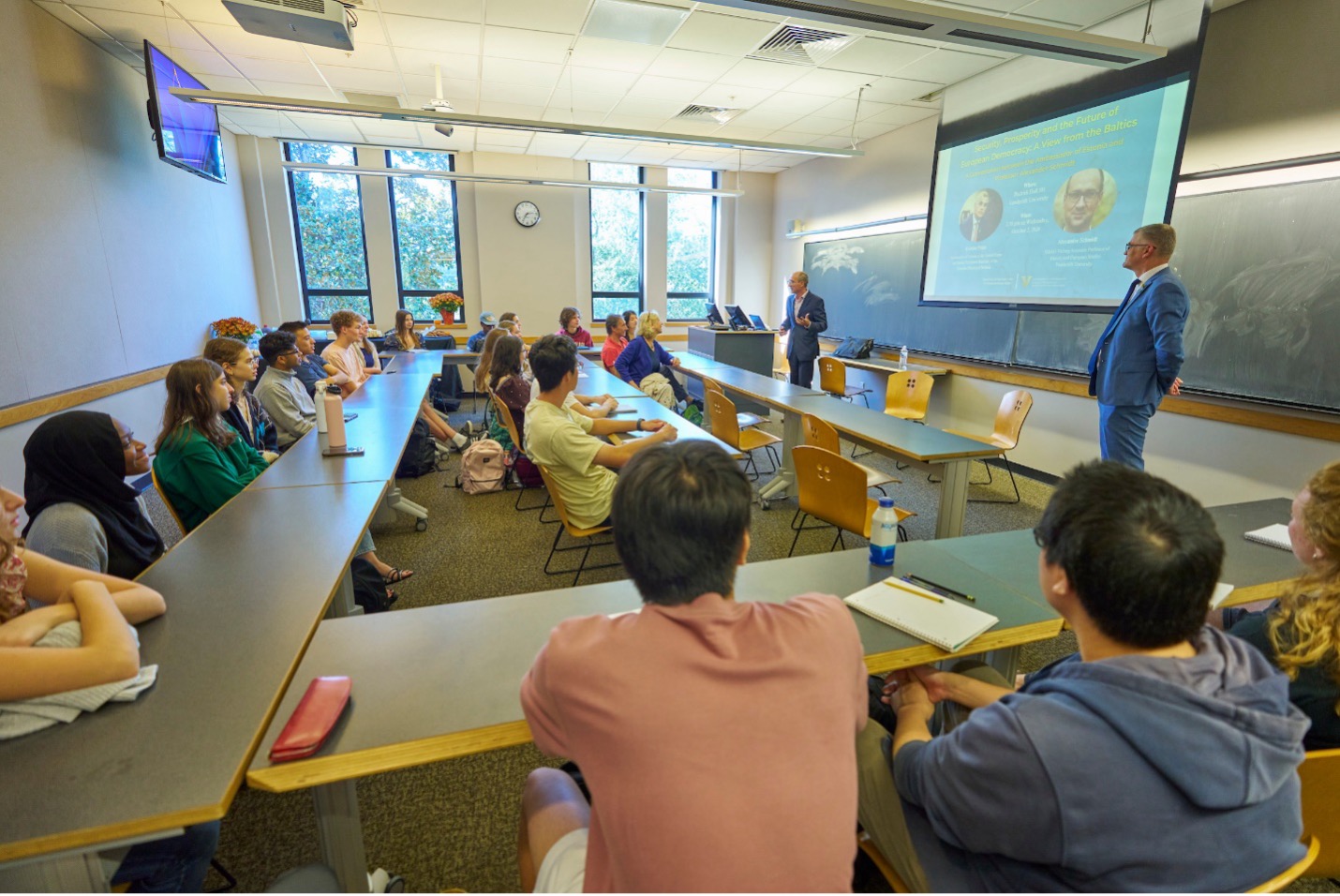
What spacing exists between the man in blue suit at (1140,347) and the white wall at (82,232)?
6.21 m

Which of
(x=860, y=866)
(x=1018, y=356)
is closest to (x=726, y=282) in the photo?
(x=1018, y=356)

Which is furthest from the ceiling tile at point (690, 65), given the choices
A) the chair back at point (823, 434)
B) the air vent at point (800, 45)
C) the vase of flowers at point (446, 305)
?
the vase of flowers at point (446, 305)

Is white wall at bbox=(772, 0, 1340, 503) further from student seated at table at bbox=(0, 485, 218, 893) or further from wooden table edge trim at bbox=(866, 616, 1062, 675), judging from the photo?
student seated at table at bbox=(0, 485, 218, 893)

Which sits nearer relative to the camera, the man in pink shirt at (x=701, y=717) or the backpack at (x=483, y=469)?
the man in pink shirt at (x=701, y=717)

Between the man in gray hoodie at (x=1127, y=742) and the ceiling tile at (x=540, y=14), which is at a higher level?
the ceiling tile at (x=540, y=14)

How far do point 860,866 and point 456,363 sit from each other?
7552 millimetres

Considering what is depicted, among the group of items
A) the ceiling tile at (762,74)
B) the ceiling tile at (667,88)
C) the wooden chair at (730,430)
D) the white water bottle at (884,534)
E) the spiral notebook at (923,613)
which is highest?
the ceiling tile at (667,88)

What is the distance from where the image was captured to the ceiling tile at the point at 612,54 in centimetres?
440

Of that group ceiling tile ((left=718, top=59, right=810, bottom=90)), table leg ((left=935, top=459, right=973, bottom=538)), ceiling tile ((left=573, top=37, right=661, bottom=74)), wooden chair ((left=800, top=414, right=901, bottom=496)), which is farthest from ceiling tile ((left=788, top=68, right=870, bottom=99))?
table leg ((left=935, top=459, right=973, bottom=538))

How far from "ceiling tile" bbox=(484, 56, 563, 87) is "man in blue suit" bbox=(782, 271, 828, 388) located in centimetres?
277

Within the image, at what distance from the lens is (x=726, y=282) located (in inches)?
371

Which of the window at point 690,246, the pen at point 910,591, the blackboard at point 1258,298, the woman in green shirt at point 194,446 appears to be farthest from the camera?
the window at point 690,246

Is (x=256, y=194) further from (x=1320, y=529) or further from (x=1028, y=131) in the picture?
(x=1320, y=529)

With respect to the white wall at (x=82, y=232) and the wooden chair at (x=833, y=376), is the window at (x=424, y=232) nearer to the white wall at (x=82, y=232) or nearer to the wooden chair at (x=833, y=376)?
the white wall at (x=82, y=232)
